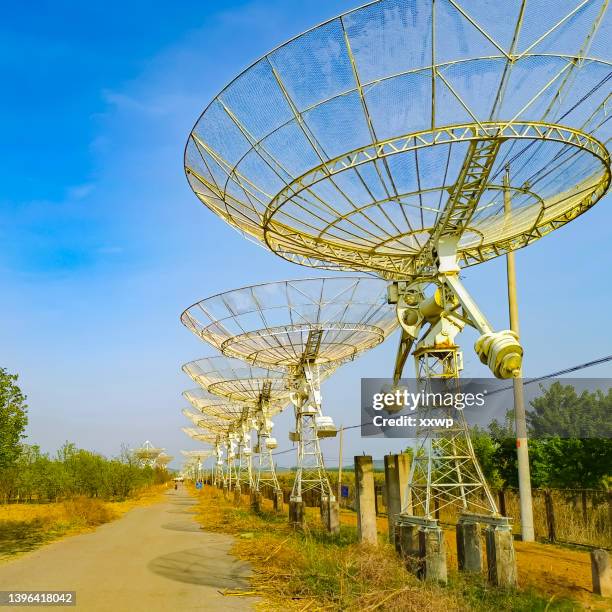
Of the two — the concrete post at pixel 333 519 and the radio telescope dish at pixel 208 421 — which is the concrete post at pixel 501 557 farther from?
the radio telescope dish at pixel 208 421

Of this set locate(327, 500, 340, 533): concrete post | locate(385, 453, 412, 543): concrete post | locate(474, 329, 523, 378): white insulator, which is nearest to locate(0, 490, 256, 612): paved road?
locate(327, 500, 340, 533): concrete post

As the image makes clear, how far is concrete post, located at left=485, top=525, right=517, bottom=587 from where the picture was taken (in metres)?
9.52

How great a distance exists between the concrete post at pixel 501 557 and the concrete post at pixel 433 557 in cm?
77

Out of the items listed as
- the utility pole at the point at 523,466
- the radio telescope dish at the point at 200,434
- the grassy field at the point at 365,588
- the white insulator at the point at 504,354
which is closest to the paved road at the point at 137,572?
the grassy field at the point at 365,588

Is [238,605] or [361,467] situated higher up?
[361,467]

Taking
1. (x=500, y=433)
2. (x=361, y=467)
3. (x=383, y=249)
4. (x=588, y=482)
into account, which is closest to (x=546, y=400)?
(x=500, y=433)

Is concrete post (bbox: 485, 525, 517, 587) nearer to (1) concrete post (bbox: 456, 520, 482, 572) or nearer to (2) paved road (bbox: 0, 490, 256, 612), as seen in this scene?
(1) concrete post (bbox: 456, 520, 482, 572)

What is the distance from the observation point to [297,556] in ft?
44.3

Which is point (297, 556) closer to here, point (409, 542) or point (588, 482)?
point (409, 542)

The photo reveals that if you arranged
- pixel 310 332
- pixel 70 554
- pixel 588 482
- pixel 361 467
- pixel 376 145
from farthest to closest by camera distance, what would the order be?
pixel 588 482 → pixel 310 332 → pixel 70 554 → pixel 361 467 → pixel 376 145

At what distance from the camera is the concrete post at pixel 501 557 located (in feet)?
31.2

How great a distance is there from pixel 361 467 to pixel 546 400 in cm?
1961

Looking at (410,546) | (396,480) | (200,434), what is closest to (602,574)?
(410,546)

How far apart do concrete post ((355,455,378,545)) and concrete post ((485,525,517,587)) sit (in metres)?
5.18
